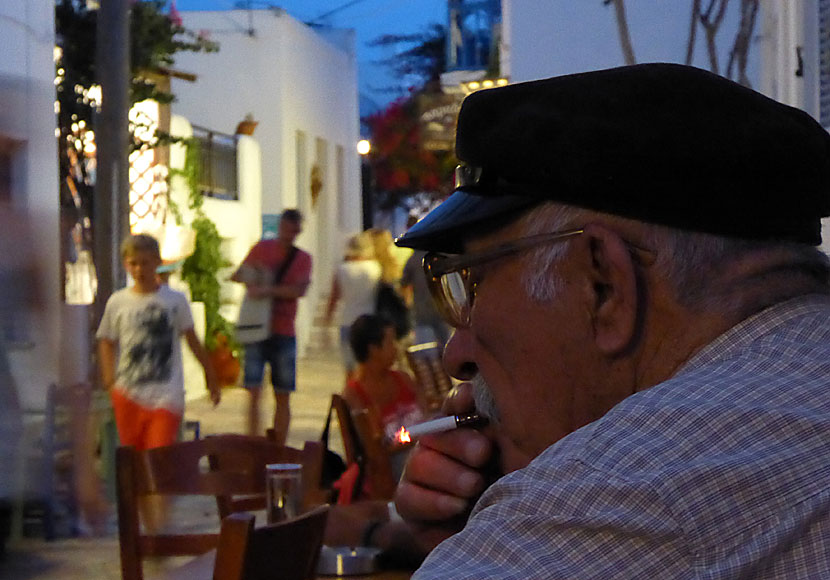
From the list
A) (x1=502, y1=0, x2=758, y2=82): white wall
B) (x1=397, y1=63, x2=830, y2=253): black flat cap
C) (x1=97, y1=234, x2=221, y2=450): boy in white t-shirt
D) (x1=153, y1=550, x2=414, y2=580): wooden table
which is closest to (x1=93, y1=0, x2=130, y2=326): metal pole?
(x1=97, y1=234, x2=221, y2=450): boy in white t-shirt

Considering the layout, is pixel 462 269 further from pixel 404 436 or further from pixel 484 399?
pixel 404 436

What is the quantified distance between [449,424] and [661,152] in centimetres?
42

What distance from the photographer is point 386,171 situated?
26906mm

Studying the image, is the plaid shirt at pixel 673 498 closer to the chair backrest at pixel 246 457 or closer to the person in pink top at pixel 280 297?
the chair backrest at pixel 246 457

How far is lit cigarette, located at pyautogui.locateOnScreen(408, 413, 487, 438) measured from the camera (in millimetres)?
1342

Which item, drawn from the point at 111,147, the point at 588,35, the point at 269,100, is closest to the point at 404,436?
the point at 588,35

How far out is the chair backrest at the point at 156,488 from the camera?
11.3ft

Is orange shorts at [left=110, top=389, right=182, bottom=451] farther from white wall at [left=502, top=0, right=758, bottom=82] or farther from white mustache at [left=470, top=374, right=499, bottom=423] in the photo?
white mustache at [left=470, top=374, right=499, bottom=423]

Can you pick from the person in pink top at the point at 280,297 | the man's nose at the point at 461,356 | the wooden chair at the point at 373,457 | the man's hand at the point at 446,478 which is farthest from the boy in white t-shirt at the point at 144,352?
the man's nose at the point at 461,356

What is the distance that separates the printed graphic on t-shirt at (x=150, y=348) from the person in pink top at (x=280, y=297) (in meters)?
1.62

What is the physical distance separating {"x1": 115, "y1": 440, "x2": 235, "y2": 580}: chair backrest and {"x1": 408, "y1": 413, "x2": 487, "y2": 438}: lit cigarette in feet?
7.19

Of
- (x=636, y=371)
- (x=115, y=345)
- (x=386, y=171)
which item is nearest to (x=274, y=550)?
(x=636, y=371)

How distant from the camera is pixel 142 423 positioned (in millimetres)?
6605

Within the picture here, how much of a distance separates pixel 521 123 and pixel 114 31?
9.13 metres
